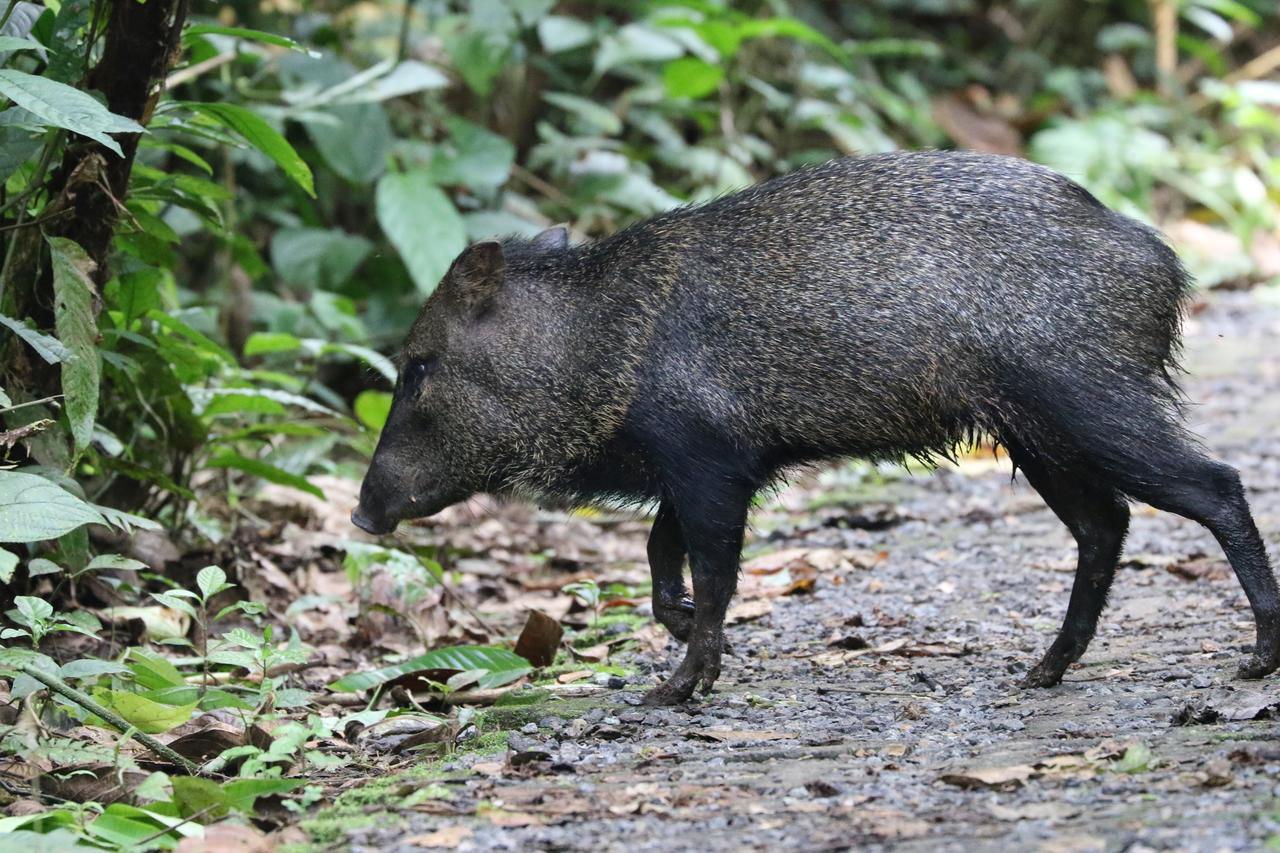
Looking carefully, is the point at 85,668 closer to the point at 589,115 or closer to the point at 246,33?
the point at 246,33

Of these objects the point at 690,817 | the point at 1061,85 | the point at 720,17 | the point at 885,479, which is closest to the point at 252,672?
the point at 690,817

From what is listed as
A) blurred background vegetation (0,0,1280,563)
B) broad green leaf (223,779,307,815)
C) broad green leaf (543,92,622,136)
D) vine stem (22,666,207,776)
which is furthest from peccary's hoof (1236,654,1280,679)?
broad green leaf (543,92,622,136)

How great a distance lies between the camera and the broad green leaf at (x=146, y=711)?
3.72 meters

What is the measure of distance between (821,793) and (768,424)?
5.15 feet

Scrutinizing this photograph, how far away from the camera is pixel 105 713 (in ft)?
11.3

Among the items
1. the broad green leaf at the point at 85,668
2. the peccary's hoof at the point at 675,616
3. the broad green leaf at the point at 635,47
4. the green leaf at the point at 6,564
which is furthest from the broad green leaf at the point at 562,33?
the green leaf at the point at 6,564

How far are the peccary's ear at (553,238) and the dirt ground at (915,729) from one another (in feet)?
4.76

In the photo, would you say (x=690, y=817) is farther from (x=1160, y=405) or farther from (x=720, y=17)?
(x=720, y=17)

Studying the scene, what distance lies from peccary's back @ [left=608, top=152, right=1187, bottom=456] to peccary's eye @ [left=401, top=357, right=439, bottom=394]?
81 cm

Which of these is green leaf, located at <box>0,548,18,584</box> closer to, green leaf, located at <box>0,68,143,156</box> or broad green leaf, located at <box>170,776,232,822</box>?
broad green leaf, located at <box>170,776,232,822</box>

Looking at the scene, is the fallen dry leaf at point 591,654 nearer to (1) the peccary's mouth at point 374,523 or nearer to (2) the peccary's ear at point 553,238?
(1) the peccary's mouth at point 374,523

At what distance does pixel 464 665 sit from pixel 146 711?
3.69 ft

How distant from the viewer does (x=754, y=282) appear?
4727mm

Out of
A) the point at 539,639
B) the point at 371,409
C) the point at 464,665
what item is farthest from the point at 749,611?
the point at 371,409
